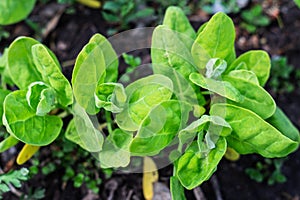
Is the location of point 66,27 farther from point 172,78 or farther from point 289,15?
point 289,15

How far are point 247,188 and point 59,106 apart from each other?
2.60 feet

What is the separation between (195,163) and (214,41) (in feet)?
1.17

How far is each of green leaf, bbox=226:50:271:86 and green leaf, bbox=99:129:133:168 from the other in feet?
1.25

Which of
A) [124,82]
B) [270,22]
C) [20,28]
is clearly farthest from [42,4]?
[270,22]

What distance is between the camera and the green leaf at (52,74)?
1.35 meters

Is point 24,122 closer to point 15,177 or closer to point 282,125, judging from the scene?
point 15,177

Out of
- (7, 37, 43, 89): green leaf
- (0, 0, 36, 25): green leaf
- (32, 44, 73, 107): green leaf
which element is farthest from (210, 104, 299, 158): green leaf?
(0, 0, 36, 25): green leaf

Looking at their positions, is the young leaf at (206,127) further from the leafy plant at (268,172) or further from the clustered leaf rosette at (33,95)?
the leafy plant at (268,172)

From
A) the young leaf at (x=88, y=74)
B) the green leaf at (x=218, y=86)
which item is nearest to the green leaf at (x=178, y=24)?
the green leaf at (x=218, y=86)

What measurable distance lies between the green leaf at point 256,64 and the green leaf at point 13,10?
834 millimetres

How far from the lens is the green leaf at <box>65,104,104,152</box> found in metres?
1.34

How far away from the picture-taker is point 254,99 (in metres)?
1.38

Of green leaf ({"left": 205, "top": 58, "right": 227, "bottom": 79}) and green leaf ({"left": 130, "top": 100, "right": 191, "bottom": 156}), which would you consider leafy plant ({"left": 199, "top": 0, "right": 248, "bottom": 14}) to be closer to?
green leaf ({"left": 205, "top": 58, "right": 227, "bottom": 79})

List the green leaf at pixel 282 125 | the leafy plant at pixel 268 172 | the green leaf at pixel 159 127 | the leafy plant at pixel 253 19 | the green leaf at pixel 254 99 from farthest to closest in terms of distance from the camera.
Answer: the leafy plant at pixel 253 19 → the leafy plant at pixel 268 172 → the green leaf at pixel 282 125 → the green leaf at pixel 254 99 → the green leaf at pixel 159 127
